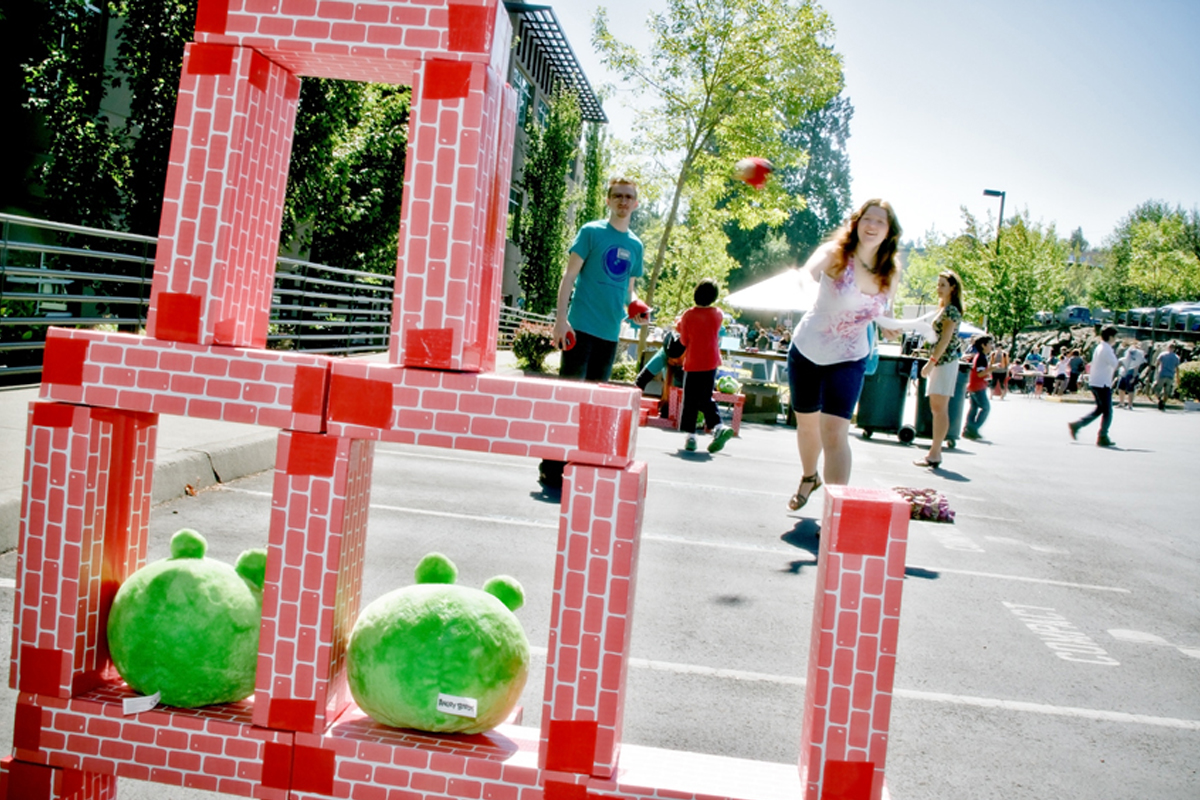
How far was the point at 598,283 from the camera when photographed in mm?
6012

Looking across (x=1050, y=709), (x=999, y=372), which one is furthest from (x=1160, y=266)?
(x=1050, y=709)

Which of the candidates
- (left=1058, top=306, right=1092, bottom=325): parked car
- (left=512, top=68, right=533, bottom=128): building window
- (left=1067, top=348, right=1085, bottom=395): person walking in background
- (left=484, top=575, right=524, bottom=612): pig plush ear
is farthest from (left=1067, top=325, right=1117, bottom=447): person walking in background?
(left=1058, top=306, right=1092, bottom=325): parked car

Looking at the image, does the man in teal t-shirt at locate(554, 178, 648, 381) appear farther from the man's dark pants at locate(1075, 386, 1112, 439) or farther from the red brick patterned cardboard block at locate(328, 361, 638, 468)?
the man's dark pants at locate(1075, 386, 1112, 439)

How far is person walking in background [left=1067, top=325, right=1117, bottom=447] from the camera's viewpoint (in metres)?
15.0

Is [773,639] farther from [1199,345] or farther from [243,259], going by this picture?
[1199,345]

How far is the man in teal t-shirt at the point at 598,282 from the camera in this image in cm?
596

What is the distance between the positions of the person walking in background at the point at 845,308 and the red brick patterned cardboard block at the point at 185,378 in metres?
3.40

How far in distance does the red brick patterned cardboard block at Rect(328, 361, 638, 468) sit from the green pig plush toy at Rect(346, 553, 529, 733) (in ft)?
1.08

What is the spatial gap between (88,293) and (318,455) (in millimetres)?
13168

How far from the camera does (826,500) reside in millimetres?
1613

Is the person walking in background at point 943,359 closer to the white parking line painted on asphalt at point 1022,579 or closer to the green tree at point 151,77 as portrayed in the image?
the white parking line painted on asphalt at point 1022,579

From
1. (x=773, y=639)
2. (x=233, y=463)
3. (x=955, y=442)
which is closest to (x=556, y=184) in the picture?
(x=955, y=442)

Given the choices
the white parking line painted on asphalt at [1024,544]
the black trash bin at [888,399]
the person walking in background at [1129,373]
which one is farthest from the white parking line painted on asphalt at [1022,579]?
the person walking in background at [1129,373]

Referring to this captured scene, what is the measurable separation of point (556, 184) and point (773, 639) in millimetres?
33260
